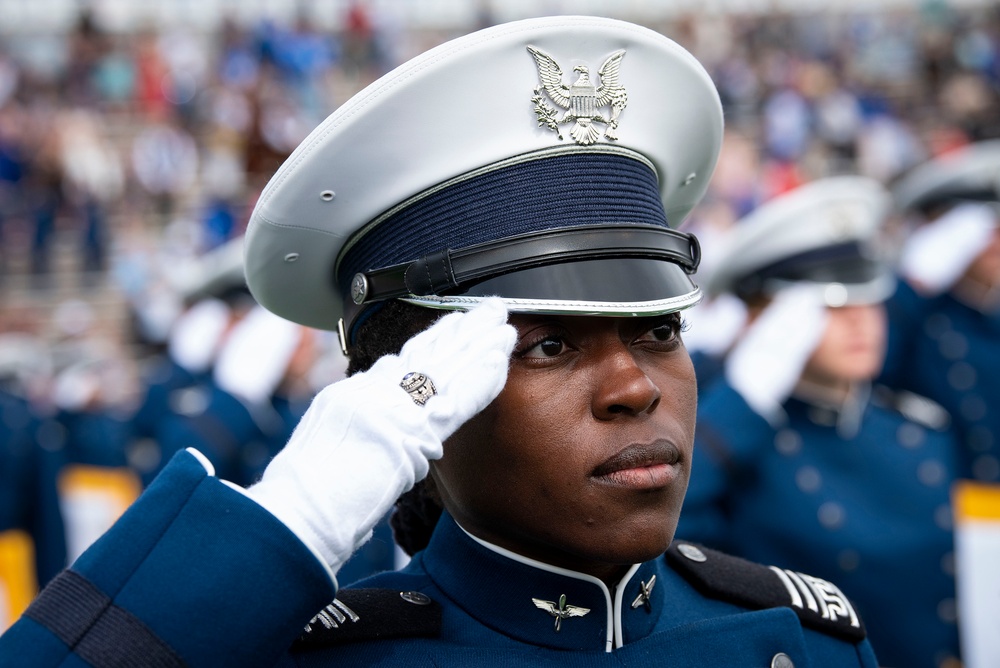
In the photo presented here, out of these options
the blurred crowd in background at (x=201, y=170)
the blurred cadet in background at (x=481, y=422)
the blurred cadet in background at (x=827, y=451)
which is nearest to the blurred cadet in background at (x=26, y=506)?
the blurred crowd in background at (x=201, y=170)

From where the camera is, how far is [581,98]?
1.79 metres

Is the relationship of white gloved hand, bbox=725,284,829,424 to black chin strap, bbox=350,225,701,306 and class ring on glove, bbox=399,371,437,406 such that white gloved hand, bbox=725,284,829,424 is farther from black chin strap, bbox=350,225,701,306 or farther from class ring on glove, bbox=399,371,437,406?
class ring on glove, bbox=399,371,437,406

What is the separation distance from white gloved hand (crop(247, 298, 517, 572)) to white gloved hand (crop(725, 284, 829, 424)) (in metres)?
2.43

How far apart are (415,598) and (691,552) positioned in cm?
58

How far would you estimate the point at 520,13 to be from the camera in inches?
1027

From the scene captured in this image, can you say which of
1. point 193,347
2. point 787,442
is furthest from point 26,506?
point 787,442

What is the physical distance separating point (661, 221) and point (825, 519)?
6.90 feet

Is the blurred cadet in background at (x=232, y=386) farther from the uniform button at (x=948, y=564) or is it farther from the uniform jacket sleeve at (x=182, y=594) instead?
the uniform jacket sleeve at (x=182, y=594)

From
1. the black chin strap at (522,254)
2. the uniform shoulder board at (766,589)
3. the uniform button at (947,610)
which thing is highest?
the black chin strap at (522,254)

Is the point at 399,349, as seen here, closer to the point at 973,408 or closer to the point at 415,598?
the point at 415,598

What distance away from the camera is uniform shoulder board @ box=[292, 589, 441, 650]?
1.70m

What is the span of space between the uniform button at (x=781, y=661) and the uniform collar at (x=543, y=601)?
0.22 meters

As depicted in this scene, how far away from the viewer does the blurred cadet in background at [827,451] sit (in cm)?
361

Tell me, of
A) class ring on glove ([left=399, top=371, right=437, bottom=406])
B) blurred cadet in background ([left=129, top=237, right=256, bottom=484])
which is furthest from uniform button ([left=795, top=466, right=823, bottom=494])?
blurred cadet in background ([left=129, top=237, right=256, bottom=484])
